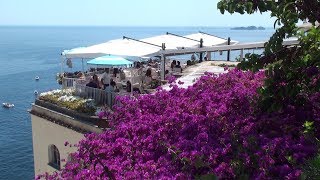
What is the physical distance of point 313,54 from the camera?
6723 mm

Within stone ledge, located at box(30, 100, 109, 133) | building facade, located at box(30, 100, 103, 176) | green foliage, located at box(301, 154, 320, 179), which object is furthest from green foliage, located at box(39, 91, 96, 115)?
green foliage, located at box(301, 154, 320, 179)

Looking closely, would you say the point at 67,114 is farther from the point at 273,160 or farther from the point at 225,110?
the point at 273,160

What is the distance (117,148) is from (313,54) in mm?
4615

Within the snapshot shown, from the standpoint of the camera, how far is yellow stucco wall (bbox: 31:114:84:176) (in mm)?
14711

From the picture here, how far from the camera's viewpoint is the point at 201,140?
322 inches

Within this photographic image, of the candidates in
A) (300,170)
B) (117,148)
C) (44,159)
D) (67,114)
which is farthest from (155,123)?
(44,159)

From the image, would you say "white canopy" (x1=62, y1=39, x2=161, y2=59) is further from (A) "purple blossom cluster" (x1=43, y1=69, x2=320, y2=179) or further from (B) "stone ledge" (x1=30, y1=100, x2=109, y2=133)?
(A) "purple blossom cluster" (x1=43, y1=69, x2=320, y2=179)

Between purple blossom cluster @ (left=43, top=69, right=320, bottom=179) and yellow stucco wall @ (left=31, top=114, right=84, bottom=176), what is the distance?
4291 millimetres

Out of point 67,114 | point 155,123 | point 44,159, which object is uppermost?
point 155,123

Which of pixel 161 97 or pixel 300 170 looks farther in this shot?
pixel 161 97

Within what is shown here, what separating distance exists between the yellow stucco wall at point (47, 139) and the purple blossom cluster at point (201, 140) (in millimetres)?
4291

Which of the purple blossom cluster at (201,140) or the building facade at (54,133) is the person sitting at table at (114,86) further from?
the purple blossom cluster at (201,140)

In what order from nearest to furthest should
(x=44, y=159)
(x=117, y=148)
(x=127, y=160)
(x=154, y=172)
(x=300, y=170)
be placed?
(x=300, y=170), (x=154, y=172), (x=127, y=160), (x=117, y=148), (x=44, y=159)

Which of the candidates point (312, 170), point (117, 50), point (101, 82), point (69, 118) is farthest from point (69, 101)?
point (312, 170)
